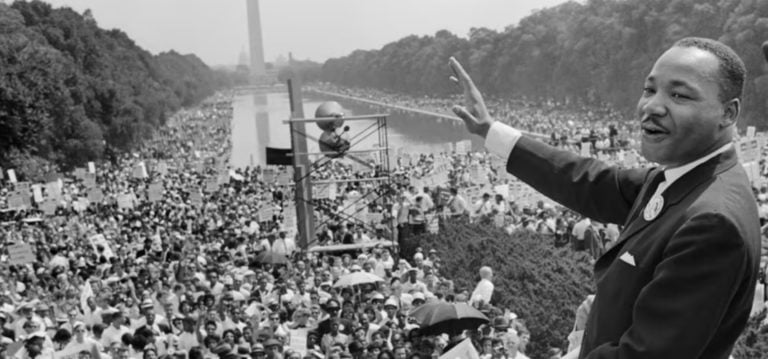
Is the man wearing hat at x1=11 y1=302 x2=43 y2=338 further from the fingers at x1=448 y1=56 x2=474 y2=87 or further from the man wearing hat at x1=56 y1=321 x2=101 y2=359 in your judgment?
the fingers at x1=448 y1=56 x2=474 y2=87

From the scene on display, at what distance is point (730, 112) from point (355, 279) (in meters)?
9.69

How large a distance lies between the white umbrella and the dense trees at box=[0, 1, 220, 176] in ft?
62.4

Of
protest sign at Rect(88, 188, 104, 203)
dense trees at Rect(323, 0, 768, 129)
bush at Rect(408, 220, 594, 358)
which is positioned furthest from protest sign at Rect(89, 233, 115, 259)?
dense trees at Rect(323, 0, 768, 129)

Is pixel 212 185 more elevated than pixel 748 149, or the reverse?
pixel 748 149

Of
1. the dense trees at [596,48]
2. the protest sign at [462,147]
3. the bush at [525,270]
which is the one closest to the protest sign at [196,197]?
the bush at [525,270]

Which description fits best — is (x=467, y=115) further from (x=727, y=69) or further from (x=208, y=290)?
(x=208, y=290)

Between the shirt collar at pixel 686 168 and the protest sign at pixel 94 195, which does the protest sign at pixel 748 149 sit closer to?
the protest sign at pixel 94 195

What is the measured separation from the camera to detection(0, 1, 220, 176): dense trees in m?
28.3

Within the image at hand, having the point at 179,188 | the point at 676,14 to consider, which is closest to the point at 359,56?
the point at 676,14

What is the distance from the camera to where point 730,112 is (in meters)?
1.95

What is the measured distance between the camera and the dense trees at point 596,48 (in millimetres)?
36938

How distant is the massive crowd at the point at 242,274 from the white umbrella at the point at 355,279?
0.02m

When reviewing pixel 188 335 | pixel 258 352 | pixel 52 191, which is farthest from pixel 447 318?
pixel 52 191

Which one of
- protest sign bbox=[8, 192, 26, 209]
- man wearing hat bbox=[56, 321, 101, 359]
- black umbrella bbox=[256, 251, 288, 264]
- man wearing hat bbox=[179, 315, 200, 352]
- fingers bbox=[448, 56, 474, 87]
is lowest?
black umbrella bbox=[256, 251, 288, 264]
